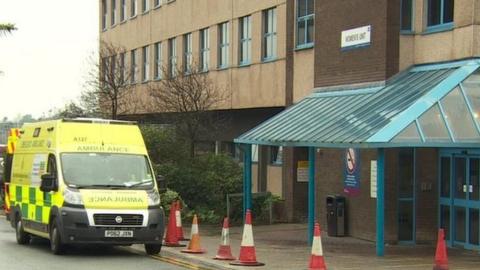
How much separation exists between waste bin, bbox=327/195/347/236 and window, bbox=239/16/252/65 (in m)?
9.51

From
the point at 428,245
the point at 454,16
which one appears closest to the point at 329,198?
the point at 428,245

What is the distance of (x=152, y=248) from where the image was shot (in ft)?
50.4

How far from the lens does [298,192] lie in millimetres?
23906

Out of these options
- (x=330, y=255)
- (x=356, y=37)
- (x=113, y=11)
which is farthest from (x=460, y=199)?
(x=113, y=11)

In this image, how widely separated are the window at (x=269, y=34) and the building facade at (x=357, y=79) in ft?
0.12

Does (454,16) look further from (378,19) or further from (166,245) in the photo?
(166,245)

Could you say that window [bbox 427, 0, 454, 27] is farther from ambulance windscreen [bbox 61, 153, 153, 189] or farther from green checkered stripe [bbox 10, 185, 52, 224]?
green checkered stripe [bbox 10, 185, 52, 224]

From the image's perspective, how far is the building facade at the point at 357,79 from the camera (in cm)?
1670

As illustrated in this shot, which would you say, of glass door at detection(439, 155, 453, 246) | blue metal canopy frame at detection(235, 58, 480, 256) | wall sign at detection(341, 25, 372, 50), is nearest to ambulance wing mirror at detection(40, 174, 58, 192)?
blue metal canopy frame at detection(235, 58, 480, 256)

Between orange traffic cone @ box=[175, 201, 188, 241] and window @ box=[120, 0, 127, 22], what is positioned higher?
window @ box=[120, 0, 127, 22]

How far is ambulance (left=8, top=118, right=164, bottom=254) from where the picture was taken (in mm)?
14211

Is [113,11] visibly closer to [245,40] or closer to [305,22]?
[245,40]

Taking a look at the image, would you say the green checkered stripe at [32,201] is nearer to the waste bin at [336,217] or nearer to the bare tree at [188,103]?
the waste bin at [336,217]

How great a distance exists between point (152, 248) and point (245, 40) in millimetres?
14236
